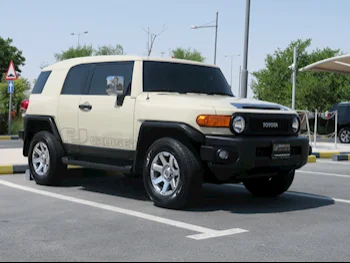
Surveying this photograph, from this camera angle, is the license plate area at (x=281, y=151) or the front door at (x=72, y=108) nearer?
Answer: the license plate area at (x=281, y=151)

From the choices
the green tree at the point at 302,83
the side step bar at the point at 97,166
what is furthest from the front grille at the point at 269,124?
the green tree at the point at 302,83

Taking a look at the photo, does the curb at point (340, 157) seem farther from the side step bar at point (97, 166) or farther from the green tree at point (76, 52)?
the green tree at point (76, 52)

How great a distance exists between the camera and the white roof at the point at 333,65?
21938mm

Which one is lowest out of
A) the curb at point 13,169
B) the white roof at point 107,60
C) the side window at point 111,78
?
the curb at point 13,169

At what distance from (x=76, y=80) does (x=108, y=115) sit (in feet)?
3.49

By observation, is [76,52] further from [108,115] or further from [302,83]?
[108,115]

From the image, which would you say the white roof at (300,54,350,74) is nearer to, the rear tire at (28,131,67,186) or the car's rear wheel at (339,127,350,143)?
the car's rear wheel at (339,127,350,143)

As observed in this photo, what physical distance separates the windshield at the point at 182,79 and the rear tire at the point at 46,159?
5.79 ft

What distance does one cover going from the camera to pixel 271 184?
7504mm

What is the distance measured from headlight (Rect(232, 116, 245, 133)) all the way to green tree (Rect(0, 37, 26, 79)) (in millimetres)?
60354

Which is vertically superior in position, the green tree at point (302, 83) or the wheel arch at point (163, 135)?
the green tree at point (302, 83)

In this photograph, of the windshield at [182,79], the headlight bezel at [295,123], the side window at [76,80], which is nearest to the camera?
the headlight bezel at [295,123]

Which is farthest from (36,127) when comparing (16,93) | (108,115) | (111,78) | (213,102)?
(16,93)

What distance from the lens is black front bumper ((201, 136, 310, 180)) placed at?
20.2ft
